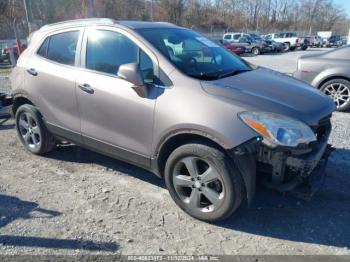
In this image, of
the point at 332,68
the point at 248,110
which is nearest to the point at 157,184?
the point at 248,110

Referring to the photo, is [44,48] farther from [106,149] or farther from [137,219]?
[137,219]

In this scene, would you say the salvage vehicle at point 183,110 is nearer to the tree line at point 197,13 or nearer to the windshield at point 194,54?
the windshield at point 194,54

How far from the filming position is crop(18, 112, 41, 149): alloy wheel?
4.55 m

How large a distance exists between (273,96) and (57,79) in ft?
8.40

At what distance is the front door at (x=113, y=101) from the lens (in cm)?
324

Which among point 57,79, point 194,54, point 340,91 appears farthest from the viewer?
point 340,91

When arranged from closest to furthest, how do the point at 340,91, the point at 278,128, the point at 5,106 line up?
the point at 278,128, the point at 5,106, the point at 340,91

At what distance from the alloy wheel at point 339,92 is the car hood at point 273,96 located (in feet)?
12.2

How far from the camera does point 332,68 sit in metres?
6.64

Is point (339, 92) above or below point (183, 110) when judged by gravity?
below

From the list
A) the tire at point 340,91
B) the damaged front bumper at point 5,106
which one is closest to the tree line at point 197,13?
the damaged front bumper at point 5,106

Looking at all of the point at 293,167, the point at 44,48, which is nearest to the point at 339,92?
the point at 293,167

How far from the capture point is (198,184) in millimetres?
3074

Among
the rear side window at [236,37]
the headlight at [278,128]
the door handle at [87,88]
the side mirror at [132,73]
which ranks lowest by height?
the rear side window at [236,37]
